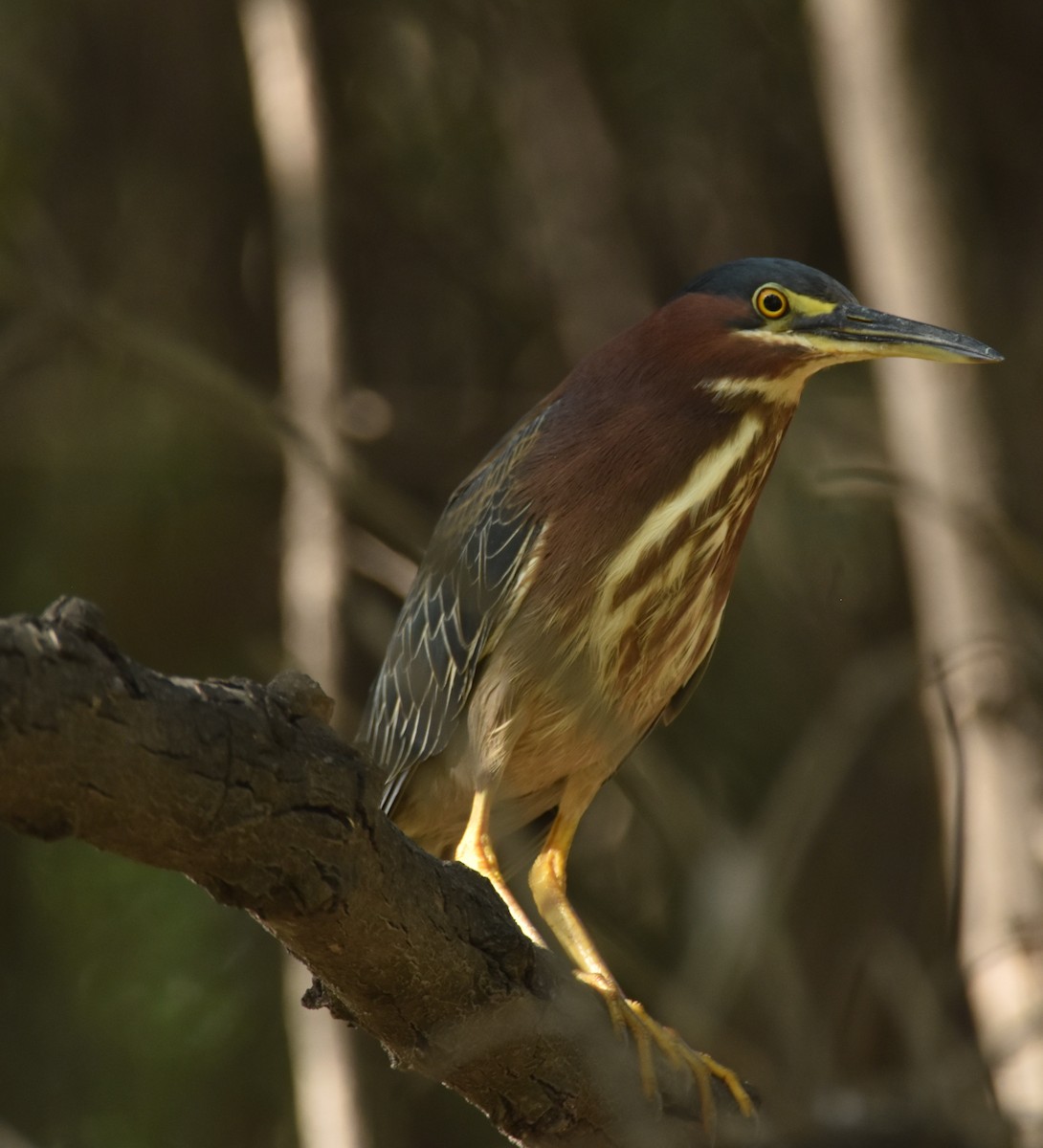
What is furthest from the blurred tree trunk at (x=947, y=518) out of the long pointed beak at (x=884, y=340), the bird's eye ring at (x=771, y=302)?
the bird's eye ring at (x=771, y=302)

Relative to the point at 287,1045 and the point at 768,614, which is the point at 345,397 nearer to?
the point at 768,614

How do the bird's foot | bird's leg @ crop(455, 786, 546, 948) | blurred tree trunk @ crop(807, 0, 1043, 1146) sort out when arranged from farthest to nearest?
1. blurred tree trunk @ crop(807, 0, 1043, 1146)
2. bird's leg @ crop(455, 786, 546, 948)
3. the bird's foot

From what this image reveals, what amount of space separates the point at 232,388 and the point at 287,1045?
220cm

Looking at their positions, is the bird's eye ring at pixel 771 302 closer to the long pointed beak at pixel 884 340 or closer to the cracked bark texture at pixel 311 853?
the long pointed beak at pixel 884 340

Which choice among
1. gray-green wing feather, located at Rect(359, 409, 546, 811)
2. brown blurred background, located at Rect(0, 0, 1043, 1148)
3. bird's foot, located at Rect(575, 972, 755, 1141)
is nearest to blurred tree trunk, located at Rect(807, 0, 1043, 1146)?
brown blurred background, located at Rect(0, 0, 1043, 1148)

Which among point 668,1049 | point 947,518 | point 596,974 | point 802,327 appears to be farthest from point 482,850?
point 947,518

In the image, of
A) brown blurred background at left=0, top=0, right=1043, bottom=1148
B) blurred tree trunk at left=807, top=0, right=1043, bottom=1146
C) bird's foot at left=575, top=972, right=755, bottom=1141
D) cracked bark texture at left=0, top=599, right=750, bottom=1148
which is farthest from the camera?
brown blurred background at left=0, top=0, right=1043, bottom=1148

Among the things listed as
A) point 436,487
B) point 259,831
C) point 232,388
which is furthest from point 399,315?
point 259,831

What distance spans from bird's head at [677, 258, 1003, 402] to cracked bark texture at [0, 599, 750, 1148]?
1.19 meters

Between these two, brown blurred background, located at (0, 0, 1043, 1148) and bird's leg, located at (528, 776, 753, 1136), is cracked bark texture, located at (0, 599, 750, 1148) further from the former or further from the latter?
brown blurred background, located at (0, 0, 1043, 1148)

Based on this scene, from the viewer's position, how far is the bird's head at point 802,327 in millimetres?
2842

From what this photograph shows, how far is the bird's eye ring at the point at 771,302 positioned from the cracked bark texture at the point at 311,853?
1262 mm

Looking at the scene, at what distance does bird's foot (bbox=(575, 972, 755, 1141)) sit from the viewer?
2549 mm

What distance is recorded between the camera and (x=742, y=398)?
293 cm
